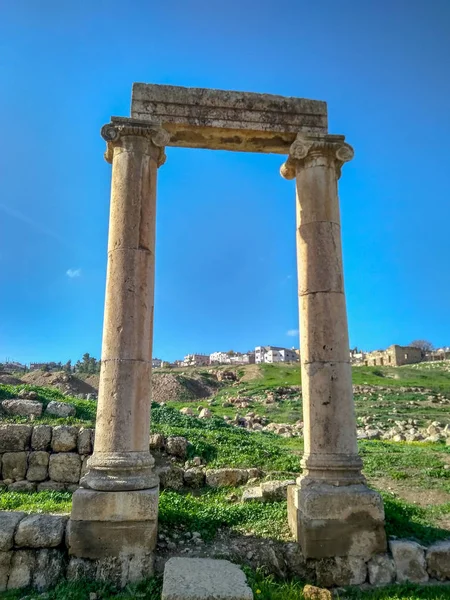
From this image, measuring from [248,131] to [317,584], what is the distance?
22.9 feet

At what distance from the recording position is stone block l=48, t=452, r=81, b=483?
445 inches

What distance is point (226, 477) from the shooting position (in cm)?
1057

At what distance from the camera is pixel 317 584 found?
6.32 meters

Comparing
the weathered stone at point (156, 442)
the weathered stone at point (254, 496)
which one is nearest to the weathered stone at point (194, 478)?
the weathered stone at point (156, 442)

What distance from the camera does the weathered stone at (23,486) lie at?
1099 cm

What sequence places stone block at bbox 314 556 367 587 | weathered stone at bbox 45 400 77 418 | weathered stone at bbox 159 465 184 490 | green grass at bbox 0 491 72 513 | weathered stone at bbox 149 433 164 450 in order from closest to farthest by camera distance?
1. stone block at bbox 314 556 367 587
2. green grass at bbox 0 491 72 513
3. weathered stone at bbox 159 465 184 490
4. weathered stone at bbox 149 433 164 450
5. weathered stone at bbox 45 400 77 418

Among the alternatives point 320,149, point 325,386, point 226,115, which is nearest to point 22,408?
point 325,386

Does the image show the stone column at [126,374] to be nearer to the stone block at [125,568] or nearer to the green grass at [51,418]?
the stone block at [125,568]

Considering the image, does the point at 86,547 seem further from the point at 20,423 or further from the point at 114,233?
the point at 20,423

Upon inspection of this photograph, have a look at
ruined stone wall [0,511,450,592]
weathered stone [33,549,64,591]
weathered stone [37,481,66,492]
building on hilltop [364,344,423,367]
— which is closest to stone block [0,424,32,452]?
weathered stone [37,481,66,492]


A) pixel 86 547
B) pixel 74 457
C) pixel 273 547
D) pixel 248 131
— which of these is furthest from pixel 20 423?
pixel 248 131

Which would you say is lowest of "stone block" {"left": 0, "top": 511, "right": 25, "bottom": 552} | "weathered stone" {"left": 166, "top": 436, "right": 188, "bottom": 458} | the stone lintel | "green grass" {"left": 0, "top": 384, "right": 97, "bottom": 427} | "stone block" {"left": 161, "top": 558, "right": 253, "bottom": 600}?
"stone block" {"left": 161, "top": 558, "right": 253, "bottom": 600}

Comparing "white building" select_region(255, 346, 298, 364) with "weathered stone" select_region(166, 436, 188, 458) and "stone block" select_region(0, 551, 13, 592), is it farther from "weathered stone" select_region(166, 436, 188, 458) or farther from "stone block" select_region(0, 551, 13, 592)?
"stone block" select_region(0, 551, 13, 592)

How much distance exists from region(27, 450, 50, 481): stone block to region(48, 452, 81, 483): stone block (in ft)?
0.41
